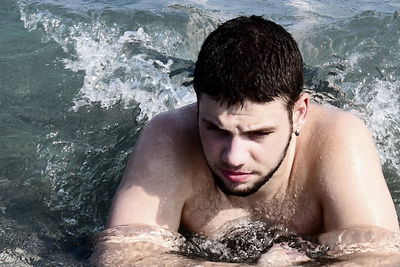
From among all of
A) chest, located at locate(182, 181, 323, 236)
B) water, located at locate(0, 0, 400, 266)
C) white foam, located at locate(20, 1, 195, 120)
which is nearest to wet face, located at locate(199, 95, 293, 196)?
chest, located at locate(182, 181, 323, 236)

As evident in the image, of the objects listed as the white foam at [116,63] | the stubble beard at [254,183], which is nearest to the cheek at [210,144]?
the stubble beard at [254,183]

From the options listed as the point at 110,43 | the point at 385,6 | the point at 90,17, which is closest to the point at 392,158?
the point at 110,43

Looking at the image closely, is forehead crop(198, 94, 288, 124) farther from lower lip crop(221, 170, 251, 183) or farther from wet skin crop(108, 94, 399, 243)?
lower lip crop(221, 170, 251, 183)

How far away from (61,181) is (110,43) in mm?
1816

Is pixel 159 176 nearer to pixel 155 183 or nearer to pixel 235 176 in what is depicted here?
pixel 155 183

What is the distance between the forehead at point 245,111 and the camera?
9.63ft

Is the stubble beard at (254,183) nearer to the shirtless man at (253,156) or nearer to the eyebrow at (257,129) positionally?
the shirtless man at (253,156)

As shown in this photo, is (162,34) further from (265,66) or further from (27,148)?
(265,66)

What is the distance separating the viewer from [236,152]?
2986mm

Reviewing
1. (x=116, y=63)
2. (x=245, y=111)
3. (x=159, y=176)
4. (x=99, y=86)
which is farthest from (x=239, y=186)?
(x=116, y=63)

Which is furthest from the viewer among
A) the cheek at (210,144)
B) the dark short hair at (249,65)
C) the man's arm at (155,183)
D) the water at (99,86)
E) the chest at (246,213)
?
the water at (99,86)

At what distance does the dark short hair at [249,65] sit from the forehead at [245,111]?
0.02m

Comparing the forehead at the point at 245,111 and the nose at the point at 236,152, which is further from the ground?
the forehead at the point at 245,111

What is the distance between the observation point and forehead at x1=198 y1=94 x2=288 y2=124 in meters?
2.94
